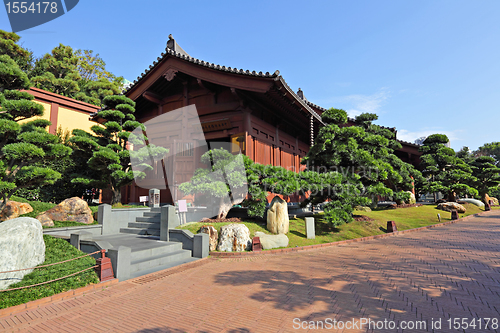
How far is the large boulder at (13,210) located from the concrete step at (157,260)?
18.4 ft

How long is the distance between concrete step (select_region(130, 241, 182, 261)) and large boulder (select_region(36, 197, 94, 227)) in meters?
3.91

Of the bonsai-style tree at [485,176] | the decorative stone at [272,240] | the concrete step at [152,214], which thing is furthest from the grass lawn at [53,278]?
the bonsai-style tree at [485,176]

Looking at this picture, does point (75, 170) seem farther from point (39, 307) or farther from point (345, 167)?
point (345, 167)

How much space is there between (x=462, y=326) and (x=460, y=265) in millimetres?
4110

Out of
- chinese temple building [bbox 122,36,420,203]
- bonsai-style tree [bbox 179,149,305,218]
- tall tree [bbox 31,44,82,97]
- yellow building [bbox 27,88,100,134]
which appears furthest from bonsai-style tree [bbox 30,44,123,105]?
bonsai-style tree [bbox 179,149,305,218]

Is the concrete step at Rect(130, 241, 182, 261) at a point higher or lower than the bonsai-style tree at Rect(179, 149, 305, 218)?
lower

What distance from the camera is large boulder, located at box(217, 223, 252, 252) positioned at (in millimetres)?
8680

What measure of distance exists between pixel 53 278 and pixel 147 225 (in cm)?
502

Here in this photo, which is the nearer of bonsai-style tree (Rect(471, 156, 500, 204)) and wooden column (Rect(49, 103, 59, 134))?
wooden column (Rect(49, 103, 59, 134))

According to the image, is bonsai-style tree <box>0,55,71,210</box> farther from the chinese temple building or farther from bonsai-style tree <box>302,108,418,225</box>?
bonsai-style tree <box>302,108,418,225</box>

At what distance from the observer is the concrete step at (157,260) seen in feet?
22.0

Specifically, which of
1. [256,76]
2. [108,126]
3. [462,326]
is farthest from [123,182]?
[462,326]

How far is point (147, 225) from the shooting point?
1037 cm

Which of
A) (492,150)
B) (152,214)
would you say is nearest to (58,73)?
(152,214)
